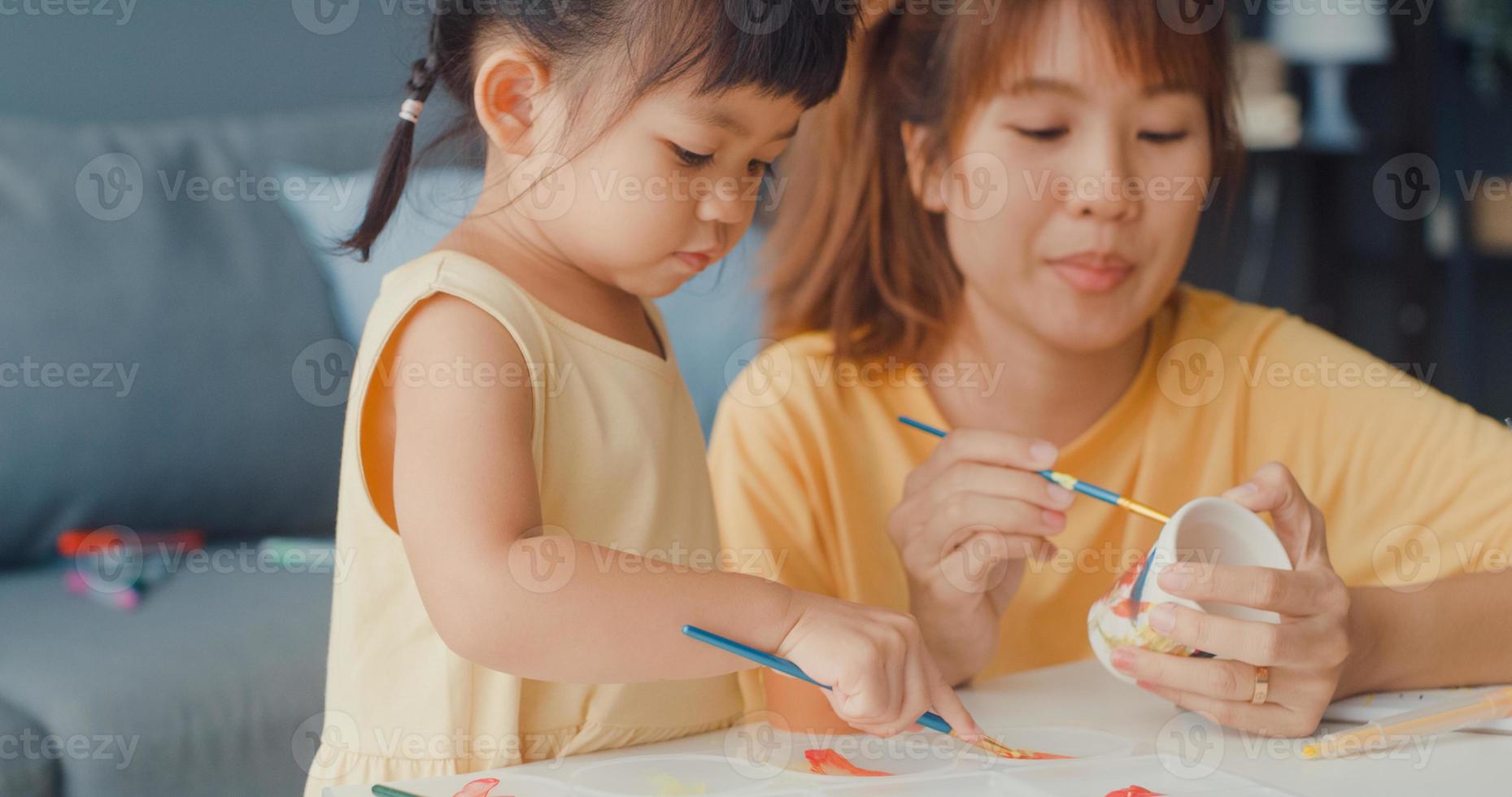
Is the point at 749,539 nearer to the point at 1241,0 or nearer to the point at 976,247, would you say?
the point at 976,247

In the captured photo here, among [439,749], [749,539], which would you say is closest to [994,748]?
[439,749]

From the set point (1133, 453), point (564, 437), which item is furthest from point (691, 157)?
point (1133, 453)

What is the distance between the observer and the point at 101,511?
67.0 inches

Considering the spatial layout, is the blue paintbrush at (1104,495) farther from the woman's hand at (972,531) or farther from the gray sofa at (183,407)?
the gray sofa at (183,407)

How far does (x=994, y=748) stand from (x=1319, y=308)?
117 inches

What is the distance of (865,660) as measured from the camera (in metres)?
0.69

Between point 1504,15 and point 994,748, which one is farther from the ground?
point 1504,15

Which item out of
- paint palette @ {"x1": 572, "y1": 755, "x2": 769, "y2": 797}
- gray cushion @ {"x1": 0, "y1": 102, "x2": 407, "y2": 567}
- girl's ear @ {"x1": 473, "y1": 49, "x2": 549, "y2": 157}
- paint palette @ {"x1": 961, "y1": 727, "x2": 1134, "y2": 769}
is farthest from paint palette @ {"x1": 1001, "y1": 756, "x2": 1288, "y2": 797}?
gray cushion @ {"x1": 0, "y1": 102, "x2": 407, "y2": 567}

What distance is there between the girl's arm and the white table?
3.0 inches

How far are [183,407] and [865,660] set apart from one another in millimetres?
1296

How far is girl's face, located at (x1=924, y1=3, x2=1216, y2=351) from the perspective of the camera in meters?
1.09

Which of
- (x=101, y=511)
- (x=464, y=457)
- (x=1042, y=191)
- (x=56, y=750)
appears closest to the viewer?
(x=464, y=457)

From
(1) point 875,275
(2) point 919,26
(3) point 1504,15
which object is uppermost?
(3) point 1504,15

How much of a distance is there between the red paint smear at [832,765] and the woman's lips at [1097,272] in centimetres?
51
